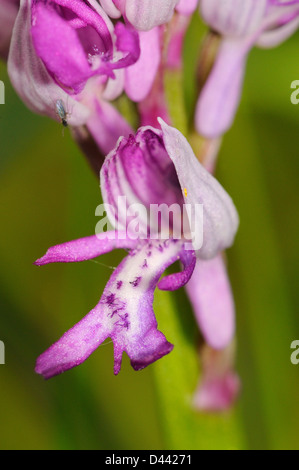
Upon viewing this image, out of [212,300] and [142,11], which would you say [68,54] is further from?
[212,300]

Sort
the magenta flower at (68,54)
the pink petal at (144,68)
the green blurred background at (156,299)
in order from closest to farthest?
1. the magenta flower at (68,54)
2. the pink petal at (144,68)
3. the green blurred background at (156,299)

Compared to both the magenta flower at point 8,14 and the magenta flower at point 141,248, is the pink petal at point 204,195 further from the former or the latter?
the magenta flower at point 8,14

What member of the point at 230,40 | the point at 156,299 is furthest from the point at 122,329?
the point at 230,40

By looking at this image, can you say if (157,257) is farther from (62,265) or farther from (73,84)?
(62,265)

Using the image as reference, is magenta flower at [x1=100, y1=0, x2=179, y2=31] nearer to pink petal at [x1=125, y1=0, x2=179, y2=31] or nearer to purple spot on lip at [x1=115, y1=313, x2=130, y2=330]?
pink petal at [x1=125, y1=0, x2=179, y2=31]

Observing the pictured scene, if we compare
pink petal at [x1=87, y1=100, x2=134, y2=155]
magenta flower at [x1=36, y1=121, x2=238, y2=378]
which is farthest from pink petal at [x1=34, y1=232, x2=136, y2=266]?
pink petal at [x1=87, y1=100, x2=134, y2=155]

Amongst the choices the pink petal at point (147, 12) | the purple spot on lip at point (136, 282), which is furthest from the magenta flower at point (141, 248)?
the pink petal at point (147, 12)
